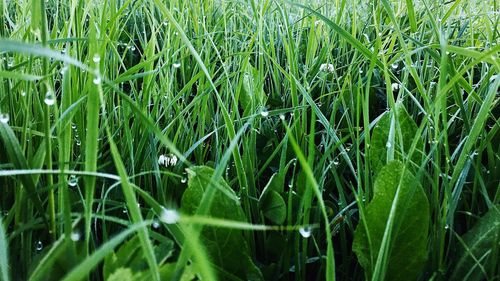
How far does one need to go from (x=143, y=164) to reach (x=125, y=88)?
17.1 inches

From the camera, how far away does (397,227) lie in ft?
1.74

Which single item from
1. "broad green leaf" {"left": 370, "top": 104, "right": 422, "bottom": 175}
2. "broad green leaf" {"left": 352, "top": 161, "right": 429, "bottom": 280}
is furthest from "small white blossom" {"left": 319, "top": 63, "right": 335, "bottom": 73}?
"broad green leaf" {"left": 352, "top": 161, "right": 429, "bottom": 280}

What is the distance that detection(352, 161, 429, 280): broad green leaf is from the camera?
1.75 ft

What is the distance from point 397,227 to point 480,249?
0.09 meters

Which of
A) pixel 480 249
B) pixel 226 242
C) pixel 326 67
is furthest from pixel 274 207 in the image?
pixel 326 67

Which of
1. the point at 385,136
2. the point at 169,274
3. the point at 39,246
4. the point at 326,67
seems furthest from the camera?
the point at 326,67

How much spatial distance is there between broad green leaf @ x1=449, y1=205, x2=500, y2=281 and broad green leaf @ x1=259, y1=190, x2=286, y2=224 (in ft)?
0.61

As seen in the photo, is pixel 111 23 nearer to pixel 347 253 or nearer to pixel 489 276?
pixel 347 253

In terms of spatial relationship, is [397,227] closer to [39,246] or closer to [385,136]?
[385,136]

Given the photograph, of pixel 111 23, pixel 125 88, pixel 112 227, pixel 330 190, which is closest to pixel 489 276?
pixel 330 190

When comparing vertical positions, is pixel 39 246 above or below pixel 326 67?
below

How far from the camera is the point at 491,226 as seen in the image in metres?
0.55

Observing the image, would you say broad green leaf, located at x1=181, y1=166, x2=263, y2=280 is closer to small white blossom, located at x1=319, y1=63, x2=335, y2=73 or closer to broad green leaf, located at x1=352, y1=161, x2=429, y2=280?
broad green leaf, located at x1=352, y1=161, x2=429, y2=280

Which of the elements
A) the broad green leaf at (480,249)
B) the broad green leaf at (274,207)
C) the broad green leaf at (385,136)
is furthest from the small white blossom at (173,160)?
the broad green leaf at (480,249)
